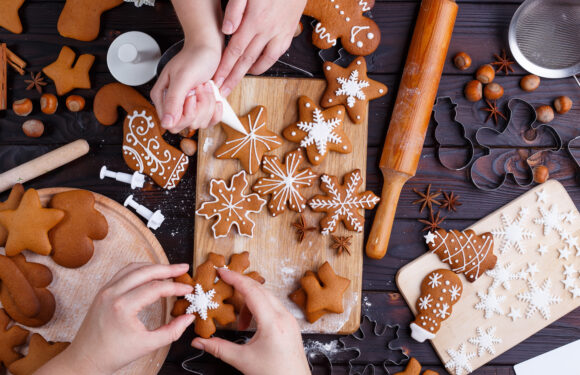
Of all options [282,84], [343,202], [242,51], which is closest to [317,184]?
[343,202]

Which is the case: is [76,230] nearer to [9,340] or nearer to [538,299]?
[9,340]

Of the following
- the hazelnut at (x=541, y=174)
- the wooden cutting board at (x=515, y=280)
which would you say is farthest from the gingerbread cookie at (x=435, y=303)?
the hazelnut at (x=541, y=174)

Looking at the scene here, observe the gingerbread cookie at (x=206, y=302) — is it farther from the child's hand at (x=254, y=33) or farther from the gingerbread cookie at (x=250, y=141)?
the child's hand at (x=254, y=33)

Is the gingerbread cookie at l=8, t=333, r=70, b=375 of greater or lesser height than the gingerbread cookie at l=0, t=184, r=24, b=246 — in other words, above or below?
below

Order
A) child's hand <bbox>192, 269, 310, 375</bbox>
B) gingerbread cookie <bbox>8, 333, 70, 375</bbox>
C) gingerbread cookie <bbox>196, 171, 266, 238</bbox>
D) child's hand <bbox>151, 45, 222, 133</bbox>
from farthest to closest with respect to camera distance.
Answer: gingerbread cookie <bbox>196, 171, 266, 238</bbox>
gingerbread cookie <bbox>8, 333, 70, 375</bbox>
child's hand <bbox>192, 269, 310, 375</bbox>
child's hand <bbox>151, 45, 222, 133</bbox>

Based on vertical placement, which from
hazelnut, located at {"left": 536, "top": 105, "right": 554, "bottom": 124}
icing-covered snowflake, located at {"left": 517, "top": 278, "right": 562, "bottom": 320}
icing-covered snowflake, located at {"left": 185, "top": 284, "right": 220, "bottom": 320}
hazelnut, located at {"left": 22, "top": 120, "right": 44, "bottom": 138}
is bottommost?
icing-covered snowflake, located at {"left": 517, "top": 278, "right": 562, "bottom": 320}

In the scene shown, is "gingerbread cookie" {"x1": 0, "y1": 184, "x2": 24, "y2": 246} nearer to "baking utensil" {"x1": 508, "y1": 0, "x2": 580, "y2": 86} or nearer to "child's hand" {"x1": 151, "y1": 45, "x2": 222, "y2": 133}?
"child's hand" {"x1": 151, "y1": 45, "x2": 222, "y2": 133}

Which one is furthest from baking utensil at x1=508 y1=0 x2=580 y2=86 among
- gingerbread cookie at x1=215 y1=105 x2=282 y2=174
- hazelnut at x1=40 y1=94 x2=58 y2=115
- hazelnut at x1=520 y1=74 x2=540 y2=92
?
hazelnut at x1=40 y1=94 x2=58 y2=115
